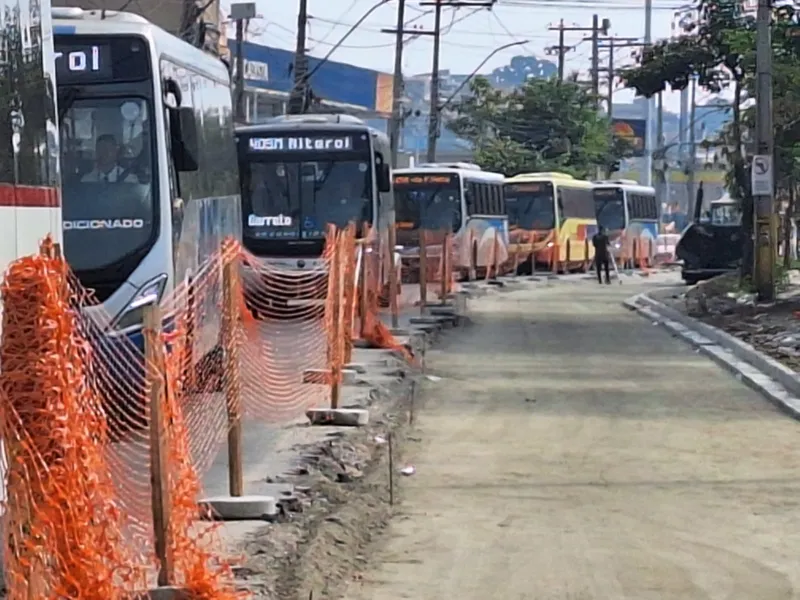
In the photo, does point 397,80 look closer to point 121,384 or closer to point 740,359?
point 740,359

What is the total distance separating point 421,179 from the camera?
143ft

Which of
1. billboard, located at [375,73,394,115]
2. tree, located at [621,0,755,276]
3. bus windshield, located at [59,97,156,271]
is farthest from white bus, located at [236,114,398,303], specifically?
billboard, located at [375,73,394,115]

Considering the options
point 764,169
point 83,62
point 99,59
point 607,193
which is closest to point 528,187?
point 607,193

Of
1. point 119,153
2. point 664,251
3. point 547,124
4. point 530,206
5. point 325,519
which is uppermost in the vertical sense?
point 547,124

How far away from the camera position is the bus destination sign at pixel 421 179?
143 ft

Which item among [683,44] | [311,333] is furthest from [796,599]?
[683,44]

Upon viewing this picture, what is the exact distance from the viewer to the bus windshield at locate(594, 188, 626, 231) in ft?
199

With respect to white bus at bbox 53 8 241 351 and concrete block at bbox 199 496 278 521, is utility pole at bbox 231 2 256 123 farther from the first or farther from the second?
concrete block at bbox 199 496 278 521

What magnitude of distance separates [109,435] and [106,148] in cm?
523

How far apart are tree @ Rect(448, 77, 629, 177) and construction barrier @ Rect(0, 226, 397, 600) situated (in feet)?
203

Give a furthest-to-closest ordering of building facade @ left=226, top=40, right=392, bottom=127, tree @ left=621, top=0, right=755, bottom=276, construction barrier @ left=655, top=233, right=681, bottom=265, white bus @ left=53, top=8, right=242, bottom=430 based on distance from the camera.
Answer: construction barrier @ left=655, top=233, right=681, bottom=265, building facade @ left=226, top=40, right=392, bottom=127, tree @ left=621, top=0, right=755, bottom=276, white bus @ left=53, top=8, right=242, bottom=430

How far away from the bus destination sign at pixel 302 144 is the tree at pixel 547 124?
148 ft

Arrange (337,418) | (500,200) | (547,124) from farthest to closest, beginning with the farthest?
1. (547,124)
2. (500,200)
3. (337,418)

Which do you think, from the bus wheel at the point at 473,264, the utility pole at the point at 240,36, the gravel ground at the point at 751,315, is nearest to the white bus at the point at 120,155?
the gravel ground at the point at 751,315
